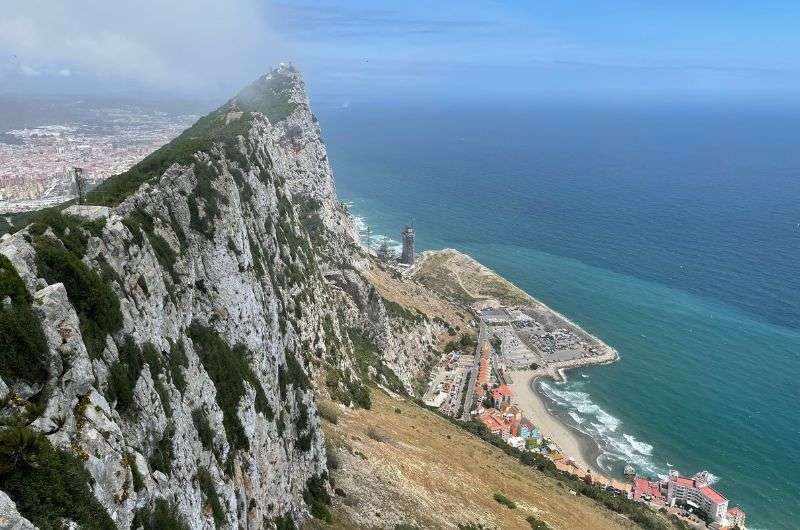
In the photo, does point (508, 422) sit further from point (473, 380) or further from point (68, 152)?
point (68, 152)

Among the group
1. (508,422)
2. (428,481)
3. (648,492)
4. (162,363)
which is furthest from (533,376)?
(162,363)

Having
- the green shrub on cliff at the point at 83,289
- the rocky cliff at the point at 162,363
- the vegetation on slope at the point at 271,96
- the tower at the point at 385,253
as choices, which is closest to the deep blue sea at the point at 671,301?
the tower at the point at 385,253

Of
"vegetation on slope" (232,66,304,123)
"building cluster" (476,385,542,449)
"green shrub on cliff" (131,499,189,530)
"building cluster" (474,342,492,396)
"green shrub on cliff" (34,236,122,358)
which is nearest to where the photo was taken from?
"green shrub on cliff" (131,499,189,530)

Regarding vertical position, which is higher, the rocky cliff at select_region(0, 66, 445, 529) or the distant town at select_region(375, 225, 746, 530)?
the rocky cliff at select_region(0, 66, 445, 529)

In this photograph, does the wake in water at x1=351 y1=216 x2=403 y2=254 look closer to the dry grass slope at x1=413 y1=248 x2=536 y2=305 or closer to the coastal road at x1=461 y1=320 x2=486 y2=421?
the dry grass slope at x1=413 y1=248 x2=536 y2=305

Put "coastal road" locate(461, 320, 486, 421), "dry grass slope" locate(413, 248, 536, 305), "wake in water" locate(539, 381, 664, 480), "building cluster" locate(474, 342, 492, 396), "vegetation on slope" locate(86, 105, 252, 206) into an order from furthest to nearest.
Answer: "dry grass slope" locate(413, 248, 536, 305) < "building cluster" locate(474, 342, 492, 396) < "coastal road" locate(461, 320, 486, 421) < "wake in water" locate(539, 381, 664, 480) < "vegetation on slope" locate(86, 105, 252, 206)

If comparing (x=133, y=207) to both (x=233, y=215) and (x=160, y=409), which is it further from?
(x=160, y=409)

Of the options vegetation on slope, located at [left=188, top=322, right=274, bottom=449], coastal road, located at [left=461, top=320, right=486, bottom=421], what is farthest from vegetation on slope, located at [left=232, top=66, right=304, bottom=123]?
vegetation on slope, located at [left=188, top=322, right=274, bottom=449]
